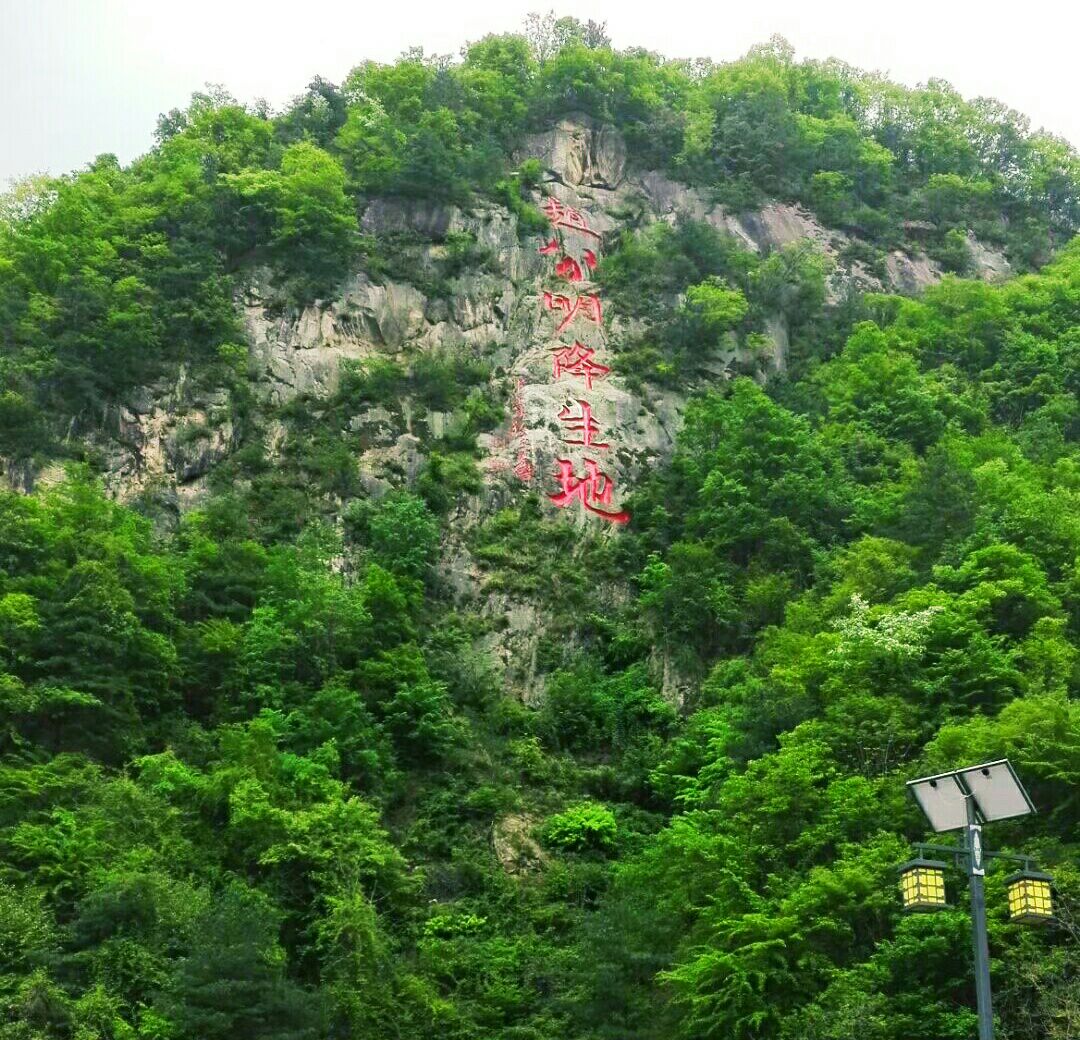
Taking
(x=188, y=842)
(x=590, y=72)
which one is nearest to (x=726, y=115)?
(x=590, y=72)

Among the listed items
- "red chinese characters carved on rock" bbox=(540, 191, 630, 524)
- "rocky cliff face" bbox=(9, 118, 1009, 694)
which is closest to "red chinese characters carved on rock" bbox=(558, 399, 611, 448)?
"red chinese characters carved on rock" bbox=(540, 191, 630, 524)

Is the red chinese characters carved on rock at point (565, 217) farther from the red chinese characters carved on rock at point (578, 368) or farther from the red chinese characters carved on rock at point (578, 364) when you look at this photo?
the red chinese characters carved on rock at point (578, 364)

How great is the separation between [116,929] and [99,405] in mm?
12776

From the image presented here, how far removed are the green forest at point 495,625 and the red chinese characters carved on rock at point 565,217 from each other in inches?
19.4

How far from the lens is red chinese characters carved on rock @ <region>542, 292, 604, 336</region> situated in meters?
31.1

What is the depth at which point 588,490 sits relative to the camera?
2789cm

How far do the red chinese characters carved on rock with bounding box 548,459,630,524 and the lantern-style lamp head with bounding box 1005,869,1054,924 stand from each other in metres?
19.4

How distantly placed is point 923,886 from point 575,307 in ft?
78.6

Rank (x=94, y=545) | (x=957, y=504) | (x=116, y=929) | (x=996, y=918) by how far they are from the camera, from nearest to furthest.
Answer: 1. (x=996, y=918)
2. (x=116, y=929)
3. (x=94, y=545)
4. (x=957, y=504)

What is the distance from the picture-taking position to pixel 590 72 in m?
36.4

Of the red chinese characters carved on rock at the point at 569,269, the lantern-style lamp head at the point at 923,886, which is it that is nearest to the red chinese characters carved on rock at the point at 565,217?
the red chinese characters carved on rock at the point at 569,269

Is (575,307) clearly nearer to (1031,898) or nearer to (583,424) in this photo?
(583,424)

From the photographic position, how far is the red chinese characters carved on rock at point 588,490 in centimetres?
2772

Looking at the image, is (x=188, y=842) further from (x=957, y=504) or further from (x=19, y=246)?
(x=19, y=246)
